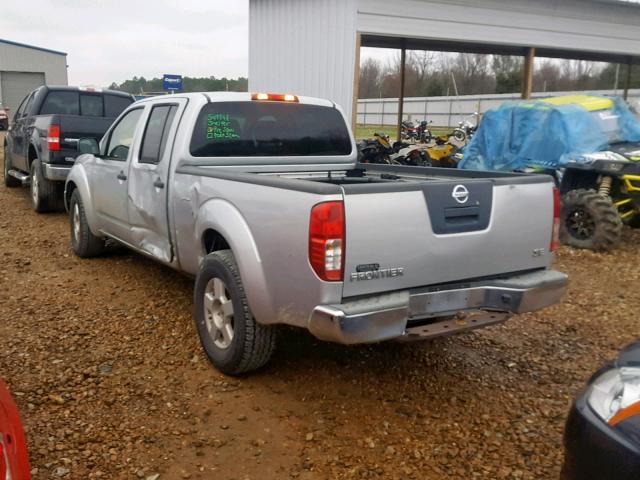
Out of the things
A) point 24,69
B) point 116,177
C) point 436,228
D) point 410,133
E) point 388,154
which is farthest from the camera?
point 24,69

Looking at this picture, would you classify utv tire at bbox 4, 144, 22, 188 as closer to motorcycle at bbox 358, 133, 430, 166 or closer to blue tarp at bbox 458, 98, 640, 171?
motorcycle at bbox 358, 133, 430, 166

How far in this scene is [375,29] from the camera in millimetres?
11320

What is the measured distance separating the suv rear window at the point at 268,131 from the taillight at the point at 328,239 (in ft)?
6.02

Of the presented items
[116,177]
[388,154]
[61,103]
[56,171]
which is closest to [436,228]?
[116,177]

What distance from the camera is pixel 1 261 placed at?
6.64 meters

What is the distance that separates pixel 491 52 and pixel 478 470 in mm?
16370

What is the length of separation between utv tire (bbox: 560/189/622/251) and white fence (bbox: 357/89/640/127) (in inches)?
1119

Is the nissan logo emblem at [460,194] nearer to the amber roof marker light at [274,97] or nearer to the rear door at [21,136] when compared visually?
the amber roof marker light at [274,97]

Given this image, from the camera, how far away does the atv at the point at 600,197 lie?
734 centimetres

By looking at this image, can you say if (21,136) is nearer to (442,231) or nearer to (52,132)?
(52,132)

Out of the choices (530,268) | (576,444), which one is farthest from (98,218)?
(576,444)

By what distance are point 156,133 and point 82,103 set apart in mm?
6076

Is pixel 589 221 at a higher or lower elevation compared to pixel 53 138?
lower

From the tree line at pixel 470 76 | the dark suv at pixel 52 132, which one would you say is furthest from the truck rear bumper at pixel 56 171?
the tree line at pixel 470 76
